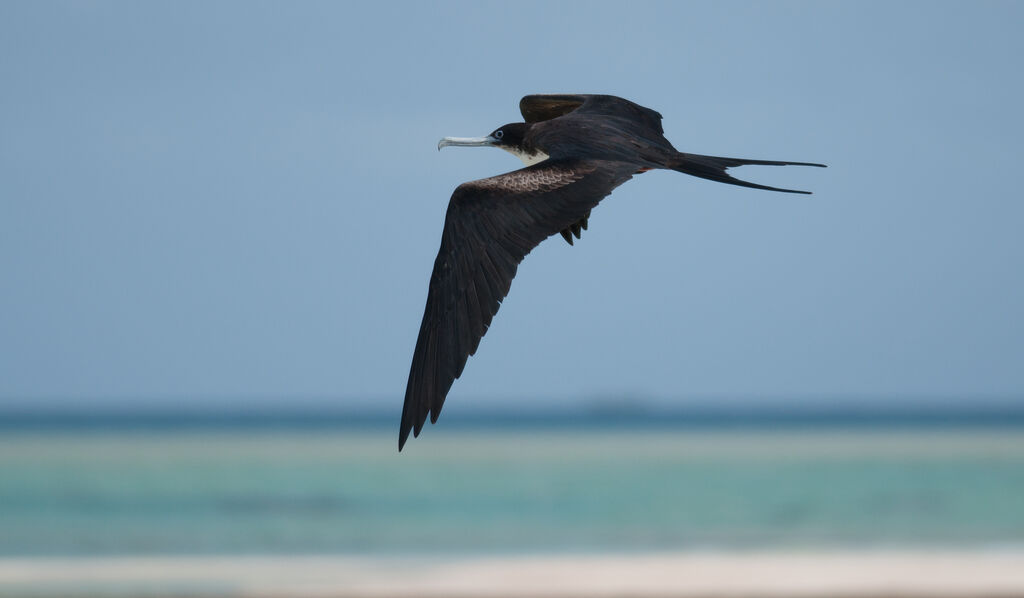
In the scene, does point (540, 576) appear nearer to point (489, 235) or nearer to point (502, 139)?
point (502, 139)

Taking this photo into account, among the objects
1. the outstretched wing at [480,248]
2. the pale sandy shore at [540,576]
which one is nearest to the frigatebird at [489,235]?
the outstretched wing at [480,248]

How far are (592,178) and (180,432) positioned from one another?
6176 centimetres

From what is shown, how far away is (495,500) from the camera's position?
25562 millimetres

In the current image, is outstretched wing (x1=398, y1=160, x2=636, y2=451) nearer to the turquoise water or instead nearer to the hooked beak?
the hooked beak

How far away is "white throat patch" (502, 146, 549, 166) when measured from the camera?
20.1 feet

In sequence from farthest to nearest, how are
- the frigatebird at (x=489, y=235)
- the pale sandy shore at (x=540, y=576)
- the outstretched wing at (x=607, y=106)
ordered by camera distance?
1. the pale sandy shore at (x=540, y=576)
2. the outstretched wing at (x=607, y=106)
3. the frigatebird at (x=489, y=235)

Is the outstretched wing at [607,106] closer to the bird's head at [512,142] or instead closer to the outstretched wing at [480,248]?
the bird's head at [512,142]

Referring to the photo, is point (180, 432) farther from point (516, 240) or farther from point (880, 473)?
point (516, 240)

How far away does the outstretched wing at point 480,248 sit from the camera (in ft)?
16.4

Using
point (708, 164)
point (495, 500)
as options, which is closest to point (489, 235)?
point (708, 164)

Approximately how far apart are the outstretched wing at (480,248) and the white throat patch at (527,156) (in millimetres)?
799

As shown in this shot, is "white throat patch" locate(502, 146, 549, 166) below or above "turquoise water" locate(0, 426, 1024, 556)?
above

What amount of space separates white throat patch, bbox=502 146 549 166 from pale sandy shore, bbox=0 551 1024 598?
27.0 ft

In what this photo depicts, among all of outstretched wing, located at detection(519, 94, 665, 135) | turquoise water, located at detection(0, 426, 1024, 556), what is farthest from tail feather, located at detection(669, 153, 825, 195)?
turquoise water, located at detection(0, 426, 1024, 556)
